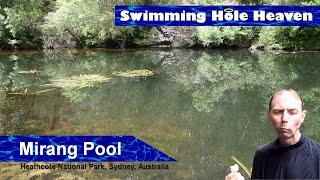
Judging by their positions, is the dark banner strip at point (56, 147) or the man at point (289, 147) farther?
the dark banner strip at point (56, 147)

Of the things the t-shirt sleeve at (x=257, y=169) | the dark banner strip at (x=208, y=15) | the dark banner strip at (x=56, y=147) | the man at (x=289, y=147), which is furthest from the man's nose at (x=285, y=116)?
the dark banner strip at (x=208, y=15)

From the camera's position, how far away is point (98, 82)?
10.9 m

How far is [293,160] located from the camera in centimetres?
135

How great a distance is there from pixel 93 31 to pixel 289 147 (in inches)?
709

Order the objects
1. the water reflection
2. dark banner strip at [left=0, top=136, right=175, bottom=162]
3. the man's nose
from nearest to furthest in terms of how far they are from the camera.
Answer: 1. the man's nose
2. dark banner strip at [left=0, top=136, right=175, bottom=162]
3. the water reflection

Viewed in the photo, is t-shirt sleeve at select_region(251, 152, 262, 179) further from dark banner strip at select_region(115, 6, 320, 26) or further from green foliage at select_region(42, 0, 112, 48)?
green foliage at select_region(42, 0, 112, 48)

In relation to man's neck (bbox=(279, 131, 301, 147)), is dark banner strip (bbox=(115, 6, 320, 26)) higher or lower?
higher

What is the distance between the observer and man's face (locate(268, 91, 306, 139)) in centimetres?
Answer: 133

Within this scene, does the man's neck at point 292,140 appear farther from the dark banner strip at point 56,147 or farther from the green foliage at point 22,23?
the green foliage at point 22,23

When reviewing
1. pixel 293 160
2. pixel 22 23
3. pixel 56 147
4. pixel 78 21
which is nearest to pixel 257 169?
pixel 293 160

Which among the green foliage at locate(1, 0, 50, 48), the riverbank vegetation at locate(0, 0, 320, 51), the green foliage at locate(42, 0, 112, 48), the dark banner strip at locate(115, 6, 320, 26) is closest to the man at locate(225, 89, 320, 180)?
the dark banner strip at locate(115, 6, 320, 26)

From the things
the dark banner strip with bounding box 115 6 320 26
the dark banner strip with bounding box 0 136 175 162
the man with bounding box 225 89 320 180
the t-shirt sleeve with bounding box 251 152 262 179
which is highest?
the dark banner strip with bounding box 115 6 320 26

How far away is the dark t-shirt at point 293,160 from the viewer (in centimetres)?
135

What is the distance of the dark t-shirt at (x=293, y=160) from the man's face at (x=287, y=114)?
53 mm
